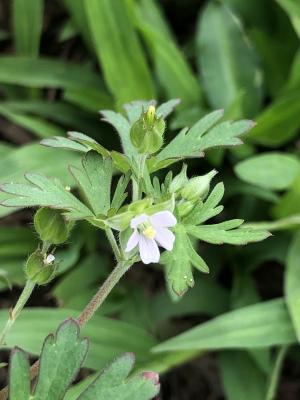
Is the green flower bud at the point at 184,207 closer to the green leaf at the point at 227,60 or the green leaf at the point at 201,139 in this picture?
the green leaf at the point at 201,139

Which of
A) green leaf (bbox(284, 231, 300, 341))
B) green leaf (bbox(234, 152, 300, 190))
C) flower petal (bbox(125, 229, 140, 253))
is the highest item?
flower petal (bbox(125, 229, 140, 253))

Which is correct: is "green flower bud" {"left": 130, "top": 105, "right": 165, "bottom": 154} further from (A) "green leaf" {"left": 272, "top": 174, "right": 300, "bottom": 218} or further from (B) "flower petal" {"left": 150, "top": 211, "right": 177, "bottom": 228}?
(A) "green leaf" {"left": 272, "top": 174, "right": 300, "bottom": 218}

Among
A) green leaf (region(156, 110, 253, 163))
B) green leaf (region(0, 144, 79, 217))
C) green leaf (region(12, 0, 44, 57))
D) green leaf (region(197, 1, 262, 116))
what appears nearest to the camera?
green leaf (region(156, 110, 253, 163))

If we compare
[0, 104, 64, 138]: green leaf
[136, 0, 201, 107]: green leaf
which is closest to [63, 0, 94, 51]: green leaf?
[136, 0, 201, 107]: green leaf

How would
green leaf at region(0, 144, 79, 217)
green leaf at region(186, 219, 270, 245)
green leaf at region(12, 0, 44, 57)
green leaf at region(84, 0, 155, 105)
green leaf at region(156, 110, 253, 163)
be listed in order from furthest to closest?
1. green leaf at region(12, 0, 44, 57)
2. green leaf at region(84, 0, 155, 105)
3. green leaf at region(0, 144, 79, 217)
4. green leaf at region(156, 110, 253, 163)
5. green leaf at region(186, 219, 270, 245)

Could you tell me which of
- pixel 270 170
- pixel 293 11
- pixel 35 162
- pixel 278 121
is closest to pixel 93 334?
pixel 35 162

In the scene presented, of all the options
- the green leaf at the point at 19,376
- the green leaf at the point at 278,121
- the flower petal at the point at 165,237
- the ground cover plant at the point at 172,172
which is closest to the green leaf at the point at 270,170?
the ground cover plant at the point at 172,172
